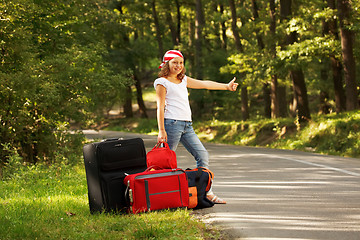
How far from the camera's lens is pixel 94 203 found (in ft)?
24.6

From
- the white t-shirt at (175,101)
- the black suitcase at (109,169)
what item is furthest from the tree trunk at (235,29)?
the black suitcase at (109,169)

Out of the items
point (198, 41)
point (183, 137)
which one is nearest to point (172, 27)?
point (198, 41)

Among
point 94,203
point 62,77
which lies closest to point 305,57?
point 62,77

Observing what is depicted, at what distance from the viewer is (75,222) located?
6.84 metres

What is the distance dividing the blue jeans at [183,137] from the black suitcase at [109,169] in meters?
0.49

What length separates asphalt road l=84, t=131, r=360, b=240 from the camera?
20.6ft

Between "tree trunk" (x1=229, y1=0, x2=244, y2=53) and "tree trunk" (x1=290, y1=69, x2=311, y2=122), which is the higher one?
"tree trunk" (x1=229, y1=0, x2=244, y2=53)

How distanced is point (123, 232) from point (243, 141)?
24419 millimetres

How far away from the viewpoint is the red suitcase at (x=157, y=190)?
7.18 metres

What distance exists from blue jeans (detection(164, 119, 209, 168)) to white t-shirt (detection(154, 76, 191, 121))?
0.08m

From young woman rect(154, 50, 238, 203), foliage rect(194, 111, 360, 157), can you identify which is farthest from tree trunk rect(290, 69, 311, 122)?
young woman rect(154, 50, 238, 203)

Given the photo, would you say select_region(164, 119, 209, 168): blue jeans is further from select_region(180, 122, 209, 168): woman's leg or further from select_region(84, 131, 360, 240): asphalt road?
select_region(84, 131, 360, 240): asphalt road

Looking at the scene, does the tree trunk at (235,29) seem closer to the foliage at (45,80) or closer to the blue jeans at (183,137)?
Answer: the foliage at (45,80)

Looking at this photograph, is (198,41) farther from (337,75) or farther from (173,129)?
(173,129)
